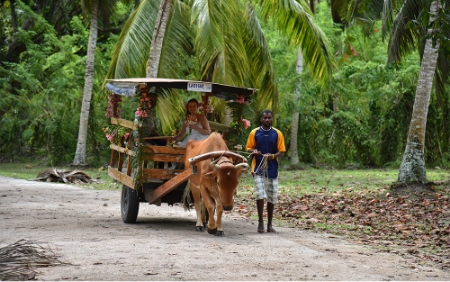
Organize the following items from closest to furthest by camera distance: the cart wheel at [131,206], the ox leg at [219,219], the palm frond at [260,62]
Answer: the ox leg at [219,219] → the cart wheel at [131,206] → the palm frond at [260,62]

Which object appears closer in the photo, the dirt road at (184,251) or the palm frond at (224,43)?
the dirt road at (184,251)

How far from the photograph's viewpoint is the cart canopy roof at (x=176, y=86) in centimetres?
1103

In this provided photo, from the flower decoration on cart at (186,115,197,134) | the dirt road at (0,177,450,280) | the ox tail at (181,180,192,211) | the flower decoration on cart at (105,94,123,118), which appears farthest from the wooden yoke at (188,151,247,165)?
A: the flower decoration on cart at (105,94,123,118)

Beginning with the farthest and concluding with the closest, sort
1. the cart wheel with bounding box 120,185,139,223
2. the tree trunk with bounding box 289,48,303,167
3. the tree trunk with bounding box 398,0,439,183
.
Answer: the tree trunk with bounding box 289,48,303,167, the tree trunk with bounding box 398,0,439,183, the cart wheel with bounding box 120,185,139,223

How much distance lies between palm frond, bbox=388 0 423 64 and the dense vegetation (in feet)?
27.4

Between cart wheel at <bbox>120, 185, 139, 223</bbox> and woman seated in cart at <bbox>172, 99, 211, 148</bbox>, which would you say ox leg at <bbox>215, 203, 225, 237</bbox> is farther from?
cart wheel at <bbox>120, 185, 139, 223</bbox>

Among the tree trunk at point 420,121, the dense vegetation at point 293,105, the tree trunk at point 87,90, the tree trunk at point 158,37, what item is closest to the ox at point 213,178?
the tree trunk at point 420,121

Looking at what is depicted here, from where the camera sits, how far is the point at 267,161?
10.8 metres

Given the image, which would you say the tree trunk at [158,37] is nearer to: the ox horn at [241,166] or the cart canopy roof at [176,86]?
the cart canopy roof at [176,86]

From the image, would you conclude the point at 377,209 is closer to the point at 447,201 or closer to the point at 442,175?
the point at 447,201

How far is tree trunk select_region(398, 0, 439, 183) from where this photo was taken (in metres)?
15.3

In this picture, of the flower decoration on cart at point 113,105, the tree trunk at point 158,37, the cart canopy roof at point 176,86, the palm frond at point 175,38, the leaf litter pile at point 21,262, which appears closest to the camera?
the leaf litter pile at point 21,262

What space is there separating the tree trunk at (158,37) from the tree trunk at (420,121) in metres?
6.18

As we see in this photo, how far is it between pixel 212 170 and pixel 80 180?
11825 mm
